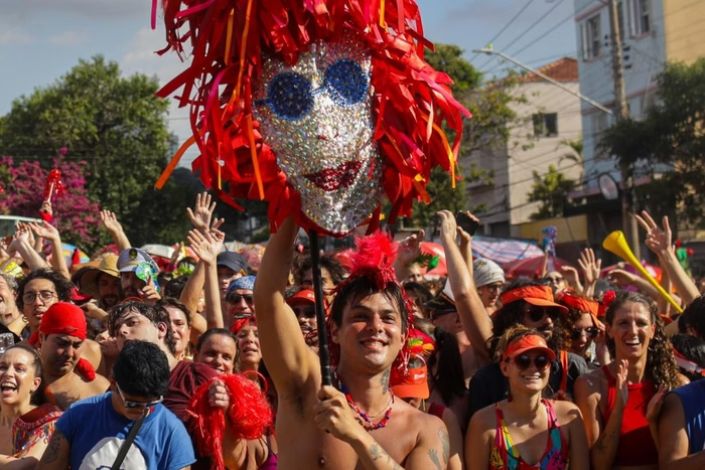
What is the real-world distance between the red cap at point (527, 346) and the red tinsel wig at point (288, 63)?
1908 mm

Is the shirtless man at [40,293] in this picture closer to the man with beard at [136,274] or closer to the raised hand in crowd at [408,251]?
the man with beard at [136,274]

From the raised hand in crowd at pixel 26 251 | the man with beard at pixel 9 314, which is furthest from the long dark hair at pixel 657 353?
the raised hand in crowd at pixel 26 251

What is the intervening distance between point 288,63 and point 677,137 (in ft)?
78.6

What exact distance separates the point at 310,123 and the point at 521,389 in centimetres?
225

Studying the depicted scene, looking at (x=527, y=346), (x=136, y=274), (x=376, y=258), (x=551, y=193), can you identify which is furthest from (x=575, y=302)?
(x=551, y=193)

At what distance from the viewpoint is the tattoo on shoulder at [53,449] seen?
4648mm

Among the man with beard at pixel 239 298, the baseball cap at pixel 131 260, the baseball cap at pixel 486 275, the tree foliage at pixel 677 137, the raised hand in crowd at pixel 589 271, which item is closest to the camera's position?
the man with beard at pixel 239 298

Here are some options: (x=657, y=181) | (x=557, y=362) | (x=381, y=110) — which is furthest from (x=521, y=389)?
(x=657, y=181)

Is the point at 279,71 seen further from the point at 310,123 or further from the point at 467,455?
the point at 467,455

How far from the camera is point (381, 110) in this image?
11.2ft

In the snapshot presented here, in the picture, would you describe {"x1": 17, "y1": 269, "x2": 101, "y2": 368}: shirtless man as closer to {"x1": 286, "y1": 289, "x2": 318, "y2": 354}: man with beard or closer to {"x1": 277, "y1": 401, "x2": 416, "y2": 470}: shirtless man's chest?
{"x1": 286, "y1": 289, "x2": 318, "y2": 354}: man with beard

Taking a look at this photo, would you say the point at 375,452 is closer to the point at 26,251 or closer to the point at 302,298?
the point at 302,298

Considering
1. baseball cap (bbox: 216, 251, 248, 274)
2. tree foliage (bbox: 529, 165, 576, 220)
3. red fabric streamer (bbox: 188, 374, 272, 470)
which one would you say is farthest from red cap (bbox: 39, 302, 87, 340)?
tree foliage (bbox: 529, 165, 576, 220)

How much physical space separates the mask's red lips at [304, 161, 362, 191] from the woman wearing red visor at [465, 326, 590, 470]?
2.08 metres
